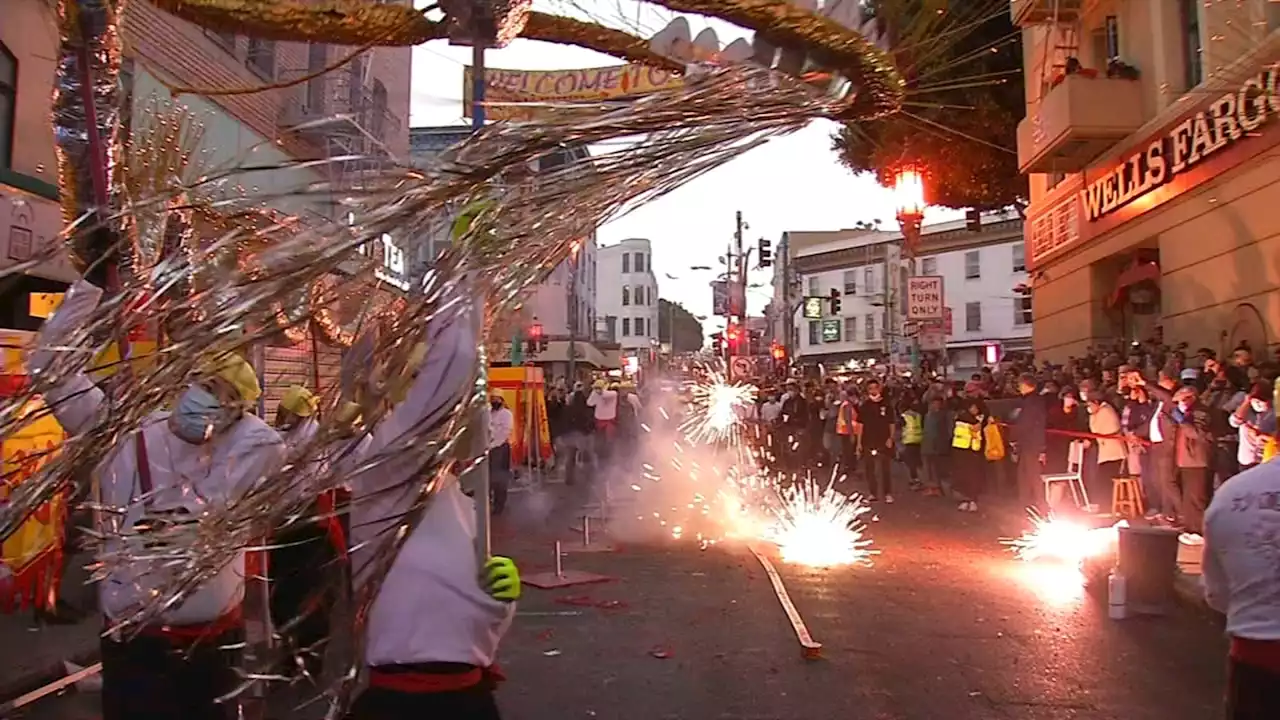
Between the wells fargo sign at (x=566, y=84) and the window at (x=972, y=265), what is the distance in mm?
49995

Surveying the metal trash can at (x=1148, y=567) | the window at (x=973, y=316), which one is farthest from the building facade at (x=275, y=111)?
the window at (x=973, y=316)

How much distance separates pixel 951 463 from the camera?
16.1 m

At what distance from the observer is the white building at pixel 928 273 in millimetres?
44125

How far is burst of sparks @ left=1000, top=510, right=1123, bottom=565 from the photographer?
9.04 m

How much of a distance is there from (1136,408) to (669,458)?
11.3m

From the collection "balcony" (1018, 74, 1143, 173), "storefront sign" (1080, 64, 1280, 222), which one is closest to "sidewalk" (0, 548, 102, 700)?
"storefront sign" (1080, 64, 1280, 222)

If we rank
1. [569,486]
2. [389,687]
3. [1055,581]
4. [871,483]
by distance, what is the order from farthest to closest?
[569,486], [871,483], [1055,581], [389,687]

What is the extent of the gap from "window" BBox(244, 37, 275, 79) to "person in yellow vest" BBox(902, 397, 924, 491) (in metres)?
14.3

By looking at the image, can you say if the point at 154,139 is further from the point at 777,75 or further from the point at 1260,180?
the point at 1260,180

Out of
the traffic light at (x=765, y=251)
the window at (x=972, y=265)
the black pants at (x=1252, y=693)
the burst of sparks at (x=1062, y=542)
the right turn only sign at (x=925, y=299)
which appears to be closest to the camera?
the black pants at (x=1252, y=693)

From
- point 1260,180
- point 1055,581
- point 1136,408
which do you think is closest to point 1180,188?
point 1260,180

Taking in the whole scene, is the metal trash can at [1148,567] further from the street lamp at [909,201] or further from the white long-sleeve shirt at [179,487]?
the white long-sleeve shirt at [179,487]

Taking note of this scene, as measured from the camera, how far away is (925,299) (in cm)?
2491

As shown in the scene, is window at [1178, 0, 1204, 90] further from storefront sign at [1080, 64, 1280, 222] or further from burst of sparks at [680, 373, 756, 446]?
burst of sparks at [680, 373, 756, 446]
